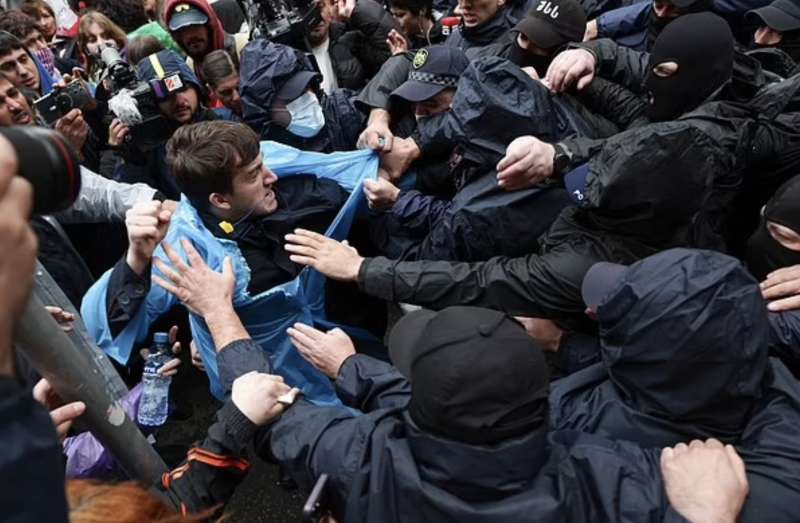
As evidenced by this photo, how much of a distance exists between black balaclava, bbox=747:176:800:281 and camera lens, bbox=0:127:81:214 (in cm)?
227

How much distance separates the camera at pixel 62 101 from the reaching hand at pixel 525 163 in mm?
2461

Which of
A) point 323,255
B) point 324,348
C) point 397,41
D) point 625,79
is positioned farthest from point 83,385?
point 397,41

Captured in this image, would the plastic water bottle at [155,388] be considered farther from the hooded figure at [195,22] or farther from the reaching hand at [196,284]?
the hooded figure at [195,22]

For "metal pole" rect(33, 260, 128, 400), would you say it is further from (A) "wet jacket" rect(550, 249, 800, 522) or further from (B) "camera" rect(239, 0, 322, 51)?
(B) "camera" rect(239, 0, 322, 51)

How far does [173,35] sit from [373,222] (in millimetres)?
2234

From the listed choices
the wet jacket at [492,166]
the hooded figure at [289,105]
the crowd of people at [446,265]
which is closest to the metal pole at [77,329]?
the crowd of people at [446,265]

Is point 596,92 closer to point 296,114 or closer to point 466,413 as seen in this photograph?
point 296,114

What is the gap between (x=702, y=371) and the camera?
1510 mm

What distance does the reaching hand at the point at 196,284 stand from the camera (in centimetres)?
212

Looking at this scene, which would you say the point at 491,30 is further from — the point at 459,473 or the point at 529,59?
the point at 459,473

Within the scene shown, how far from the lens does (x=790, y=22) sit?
10.6ft

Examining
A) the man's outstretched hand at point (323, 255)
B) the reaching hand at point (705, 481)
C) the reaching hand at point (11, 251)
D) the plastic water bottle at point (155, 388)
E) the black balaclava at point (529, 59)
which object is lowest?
the plastic water bottle at point (155, 388)

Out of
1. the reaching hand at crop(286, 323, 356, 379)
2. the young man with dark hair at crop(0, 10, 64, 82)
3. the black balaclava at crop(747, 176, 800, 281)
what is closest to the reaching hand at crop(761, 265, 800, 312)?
the black balaclava at crop(747, 176, 800, 281)

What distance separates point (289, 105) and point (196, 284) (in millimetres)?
1402
